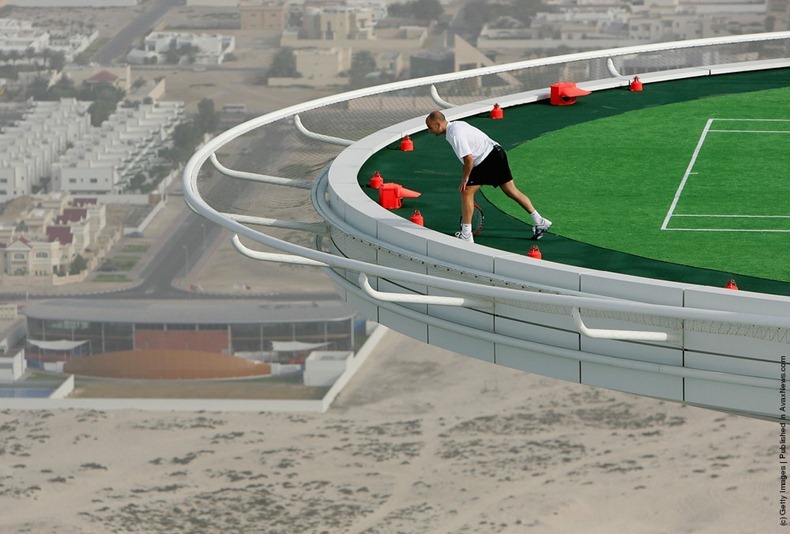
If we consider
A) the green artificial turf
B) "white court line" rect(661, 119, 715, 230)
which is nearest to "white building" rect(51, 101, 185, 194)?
the green artificial turf

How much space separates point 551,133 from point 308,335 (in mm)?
77865

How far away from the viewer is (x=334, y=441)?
259 feet

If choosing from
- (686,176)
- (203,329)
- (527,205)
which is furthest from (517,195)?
(203,329)

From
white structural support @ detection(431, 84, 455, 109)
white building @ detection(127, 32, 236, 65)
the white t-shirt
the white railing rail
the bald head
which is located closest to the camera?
the white railing rail

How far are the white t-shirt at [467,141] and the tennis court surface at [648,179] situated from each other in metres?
1.04

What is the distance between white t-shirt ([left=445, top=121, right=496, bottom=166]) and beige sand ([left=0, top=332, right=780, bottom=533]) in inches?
1999

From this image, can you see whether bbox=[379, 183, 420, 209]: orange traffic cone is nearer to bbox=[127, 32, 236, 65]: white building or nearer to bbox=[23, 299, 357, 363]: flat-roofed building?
bbox=[23, 299, 357, 363]: flat-roofed building

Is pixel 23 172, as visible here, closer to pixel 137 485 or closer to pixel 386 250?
pixel 137 485

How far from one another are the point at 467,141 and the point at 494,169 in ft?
1.44

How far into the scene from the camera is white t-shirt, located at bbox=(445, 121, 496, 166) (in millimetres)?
16453

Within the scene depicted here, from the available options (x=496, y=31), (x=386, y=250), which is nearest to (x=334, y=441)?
(x=386, y=250)

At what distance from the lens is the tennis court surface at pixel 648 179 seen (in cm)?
1647

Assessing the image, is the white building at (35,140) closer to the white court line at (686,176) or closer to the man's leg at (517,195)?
the white court line at (686,176)

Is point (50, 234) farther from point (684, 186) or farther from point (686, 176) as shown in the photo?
point (684, 186)
